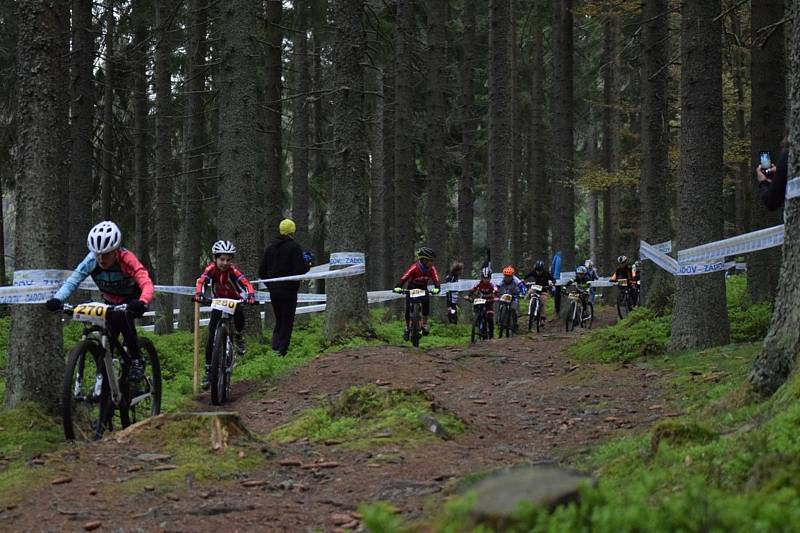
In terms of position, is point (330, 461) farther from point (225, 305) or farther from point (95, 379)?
point (225, 305)

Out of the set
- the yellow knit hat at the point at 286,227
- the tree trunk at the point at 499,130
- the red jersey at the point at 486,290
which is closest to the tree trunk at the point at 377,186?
the tree trunk at the point at 499,130

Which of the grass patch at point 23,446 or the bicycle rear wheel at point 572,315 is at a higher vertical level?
the bicycle rear wheel at point 572,315

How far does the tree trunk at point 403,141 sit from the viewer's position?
75.4 ft

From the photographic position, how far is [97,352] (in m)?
8.65

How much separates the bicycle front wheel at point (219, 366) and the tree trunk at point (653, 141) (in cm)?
966

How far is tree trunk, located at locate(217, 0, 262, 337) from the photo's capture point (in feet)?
53.1

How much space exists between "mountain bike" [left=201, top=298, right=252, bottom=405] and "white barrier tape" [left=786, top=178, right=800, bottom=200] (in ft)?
22.2

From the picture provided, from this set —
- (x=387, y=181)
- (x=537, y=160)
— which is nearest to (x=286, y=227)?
(x=387, y=181)

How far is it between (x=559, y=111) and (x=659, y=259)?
12581mm

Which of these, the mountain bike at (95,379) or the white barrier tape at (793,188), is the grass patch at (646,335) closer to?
the white barrier tape at (793,188)

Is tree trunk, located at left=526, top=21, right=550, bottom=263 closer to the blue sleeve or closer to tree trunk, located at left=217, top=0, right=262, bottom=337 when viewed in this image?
tree trunk, located at left=217, top=0, right=262, bottom=337

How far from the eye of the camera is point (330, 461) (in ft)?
24.4

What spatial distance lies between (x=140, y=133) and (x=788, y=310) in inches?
794

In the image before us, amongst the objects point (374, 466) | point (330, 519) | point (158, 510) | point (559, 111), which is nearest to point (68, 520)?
point (158, 510)
